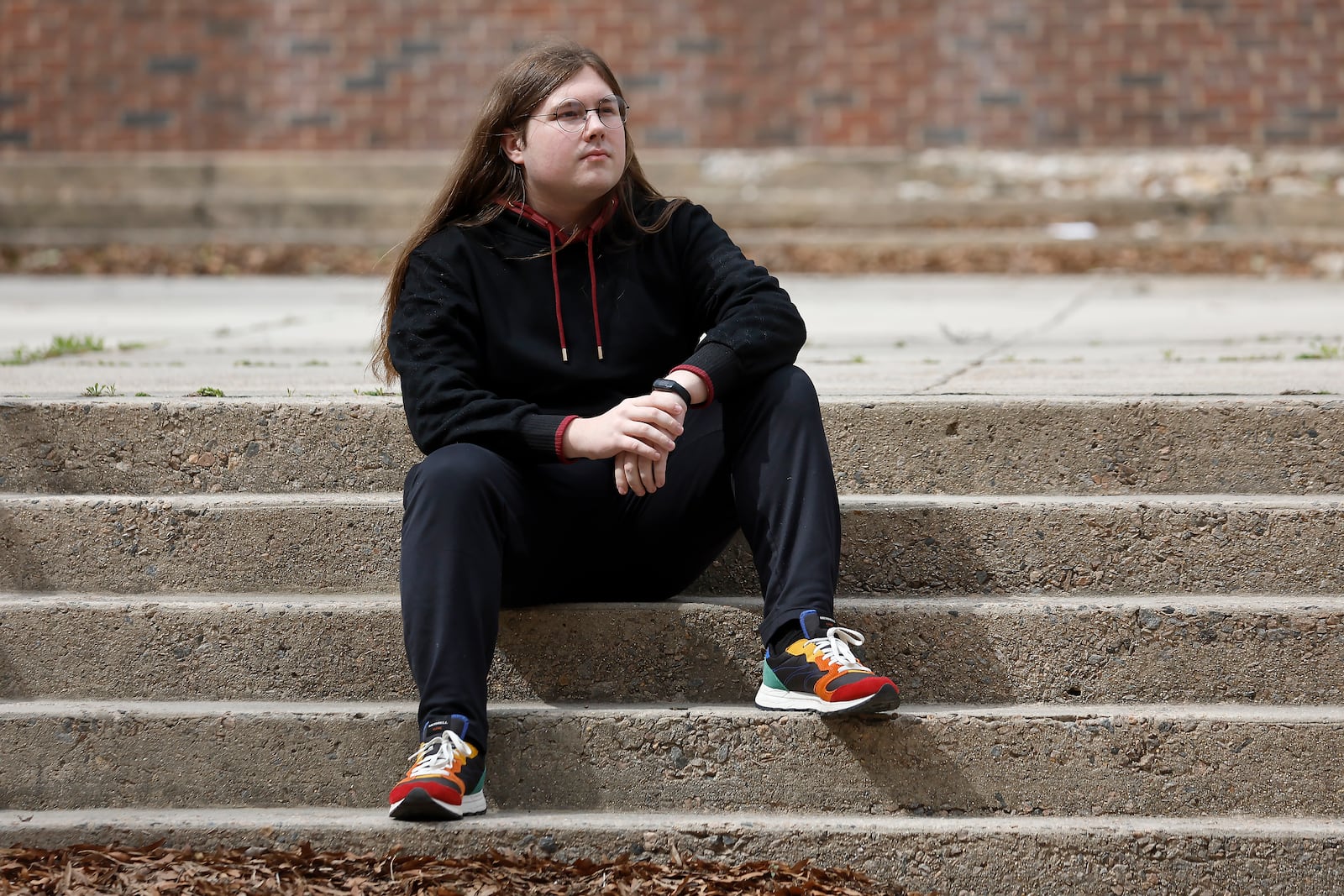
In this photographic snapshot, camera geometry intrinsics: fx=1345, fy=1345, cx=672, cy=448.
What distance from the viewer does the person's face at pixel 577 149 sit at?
252cm

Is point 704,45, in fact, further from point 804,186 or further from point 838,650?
point 838,650

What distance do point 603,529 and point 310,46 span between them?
7925mm

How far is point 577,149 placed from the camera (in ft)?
8.27

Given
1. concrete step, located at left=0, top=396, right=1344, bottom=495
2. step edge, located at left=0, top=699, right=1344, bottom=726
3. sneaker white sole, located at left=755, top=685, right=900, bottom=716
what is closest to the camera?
sneaker white sole, located at left=755, top=685, right=900, bottom=716

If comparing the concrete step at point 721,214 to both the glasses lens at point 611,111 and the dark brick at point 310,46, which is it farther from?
the glasses lens at point 611,111

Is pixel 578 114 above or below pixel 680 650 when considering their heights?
above

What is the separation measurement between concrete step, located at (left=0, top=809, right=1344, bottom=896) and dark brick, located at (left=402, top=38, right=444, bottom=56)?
310 inches

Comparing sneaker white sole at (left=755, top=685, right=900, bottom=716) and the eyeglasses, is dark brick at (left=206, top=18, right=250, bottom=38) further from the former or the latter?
sneaker white sole at (left=755, top=685, right=900, bottom=716)

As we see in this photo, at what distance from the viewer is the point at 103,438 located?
9.40 ft

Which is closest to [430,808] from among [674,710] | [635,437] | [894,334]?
[674,710]

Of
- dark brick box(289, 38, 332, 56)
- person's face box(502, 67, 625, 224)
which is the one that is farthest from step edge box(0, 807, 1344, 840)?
dark brick box(289, 38, 332, 56)

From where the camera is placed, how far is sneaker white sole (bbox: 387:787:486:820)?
7.06ft

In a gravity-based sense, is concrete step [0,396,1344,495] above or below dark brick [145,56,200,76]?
below

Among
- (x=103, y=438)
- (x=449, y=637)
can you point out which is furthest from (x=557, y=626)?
(x=103, y=438)
